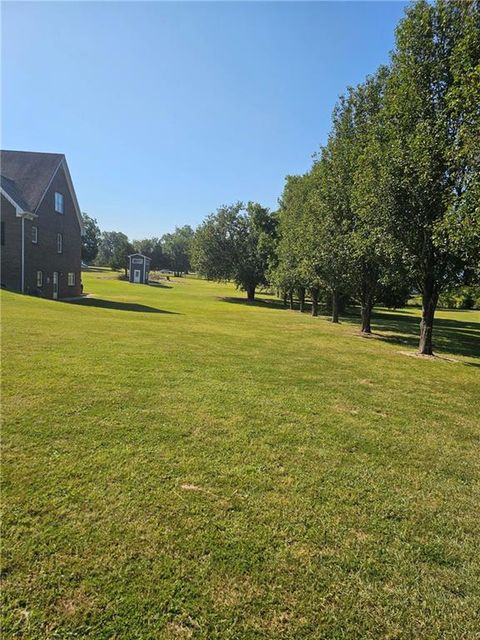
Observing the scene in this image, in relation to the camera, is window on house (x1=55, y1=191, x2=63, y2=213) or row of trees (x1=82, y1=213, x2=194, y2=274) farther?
row of trees (x1=82, y1=213, x2=194, y2=274)

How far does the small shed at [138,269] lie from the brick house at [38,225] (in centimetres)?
3781

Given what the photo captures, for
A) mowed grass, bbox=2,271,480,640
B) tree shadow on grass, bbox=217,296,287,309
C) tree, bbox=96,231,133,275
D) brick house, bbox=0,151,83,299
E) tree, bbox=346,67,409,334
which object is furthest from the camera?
tree, bbox=96,231,133,275

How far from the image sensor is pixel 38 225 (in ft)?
78.0

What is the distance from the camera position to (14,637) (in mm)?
1907

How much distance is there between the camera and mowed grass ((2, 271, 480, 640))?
2148 mm

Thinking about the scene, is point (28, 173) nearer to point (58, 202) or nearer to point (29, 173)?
point (29, 173)

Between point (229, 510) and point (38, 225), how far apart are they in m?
25.6

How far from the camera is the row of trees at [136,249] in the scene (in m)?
83.6

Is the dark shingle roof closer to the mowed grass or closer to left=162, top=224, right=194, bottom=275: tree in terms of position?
the mowed grass

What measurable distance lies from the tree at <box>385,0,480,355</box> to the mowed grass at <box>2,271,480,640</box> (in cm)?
627

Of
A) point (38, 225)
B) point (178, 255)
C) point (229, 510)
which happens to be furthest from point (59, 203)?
point (178, 255)

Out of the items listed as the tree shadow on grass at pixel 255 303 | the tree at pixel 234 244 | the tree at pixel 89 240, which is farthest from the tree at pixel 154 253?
the tree shadow on grass at pixel 255 303

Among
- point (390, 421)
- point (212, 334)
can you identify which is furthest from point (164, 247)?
point (390, 421)

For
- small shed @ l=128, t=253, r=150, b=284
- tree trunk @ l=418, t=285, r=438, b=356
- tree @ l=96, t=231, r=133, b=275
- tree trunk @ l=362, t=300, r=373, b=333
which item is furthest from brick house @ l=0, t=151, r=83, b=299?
tree @ l=96, t=231, r=133, b=275
